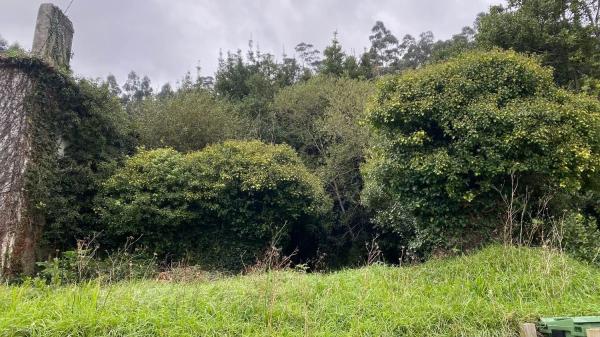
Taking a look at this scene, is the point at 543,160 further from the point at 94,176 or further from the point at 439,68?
the point at 94,176

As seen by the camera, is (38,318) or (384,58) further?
(384,58)

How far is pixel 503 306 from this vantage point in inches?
141

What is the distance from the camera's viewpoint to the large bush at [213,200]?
8742 mm

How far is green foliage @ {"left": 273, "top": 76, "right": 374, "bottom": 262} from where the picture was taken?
1288cm

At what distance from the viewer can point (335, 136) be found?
546 inches

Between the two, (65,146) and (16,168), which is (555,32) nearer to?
(65,146)

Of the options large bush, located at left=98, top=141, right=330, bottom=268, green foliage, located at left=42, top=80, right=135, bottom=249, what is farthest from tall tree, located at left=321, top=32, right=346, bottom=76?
green foliage, located at left=42, top=80, right=135, bottom=249

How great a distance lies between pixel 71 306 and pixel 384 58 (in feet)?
94.6

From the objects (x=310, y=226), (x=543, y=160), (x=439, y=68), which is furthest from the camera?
(x=310, y=226)

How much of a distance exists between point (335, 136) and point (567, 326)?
11.2 metres

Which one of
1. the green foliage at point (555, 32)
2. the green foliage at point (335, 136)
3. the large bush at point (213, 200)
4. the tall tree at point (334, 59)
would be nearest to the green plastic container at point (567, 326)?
the large bush at point (213, 200)

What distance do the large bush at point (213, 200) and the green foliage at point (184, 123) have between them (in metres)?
2.71

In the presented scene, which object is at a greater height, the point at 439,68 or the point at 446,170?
the point at 439,68

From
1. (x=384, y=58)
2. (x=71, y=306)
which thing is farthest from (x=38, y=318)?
(x=384, y=58)
